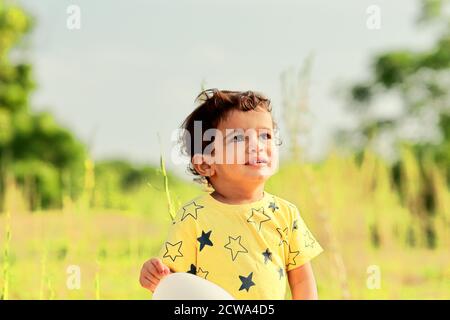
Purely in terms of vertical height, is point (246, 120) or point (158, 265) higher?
point (246, 120)

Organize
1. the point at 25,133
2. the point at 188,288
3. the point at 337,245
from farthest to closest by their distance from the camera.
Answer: the point at 25,133 → the point at 337,245 → the point at 188,288

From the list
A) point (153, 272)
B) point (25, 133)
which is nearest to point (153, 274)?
point (153, 272)

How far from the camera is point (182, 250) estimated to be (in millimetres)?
1212

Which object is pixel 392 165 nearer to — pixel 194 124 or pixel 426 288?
pixel 426 288

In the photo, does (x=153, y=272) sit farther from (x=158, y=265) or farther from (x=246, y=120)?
(x=246, y=120)

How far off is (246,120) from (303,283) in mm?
296

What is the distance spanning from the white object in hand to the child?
39 mm

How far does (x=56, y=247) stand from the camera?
510 cm

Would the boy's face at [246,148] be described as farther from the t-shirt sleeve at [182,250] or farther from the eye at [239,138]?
the t-shirt sleeve at [182,250]

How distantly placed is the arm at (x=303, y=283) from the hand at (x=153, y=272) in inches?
9.0

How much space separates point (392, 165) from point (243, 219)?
8.04 metres

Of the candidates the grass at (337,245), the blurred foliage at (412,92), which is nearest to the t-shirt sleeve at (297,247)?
the grass at (337,245)

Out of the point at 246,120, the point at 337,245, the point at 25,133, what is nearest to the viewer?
→ the point at 246,120
